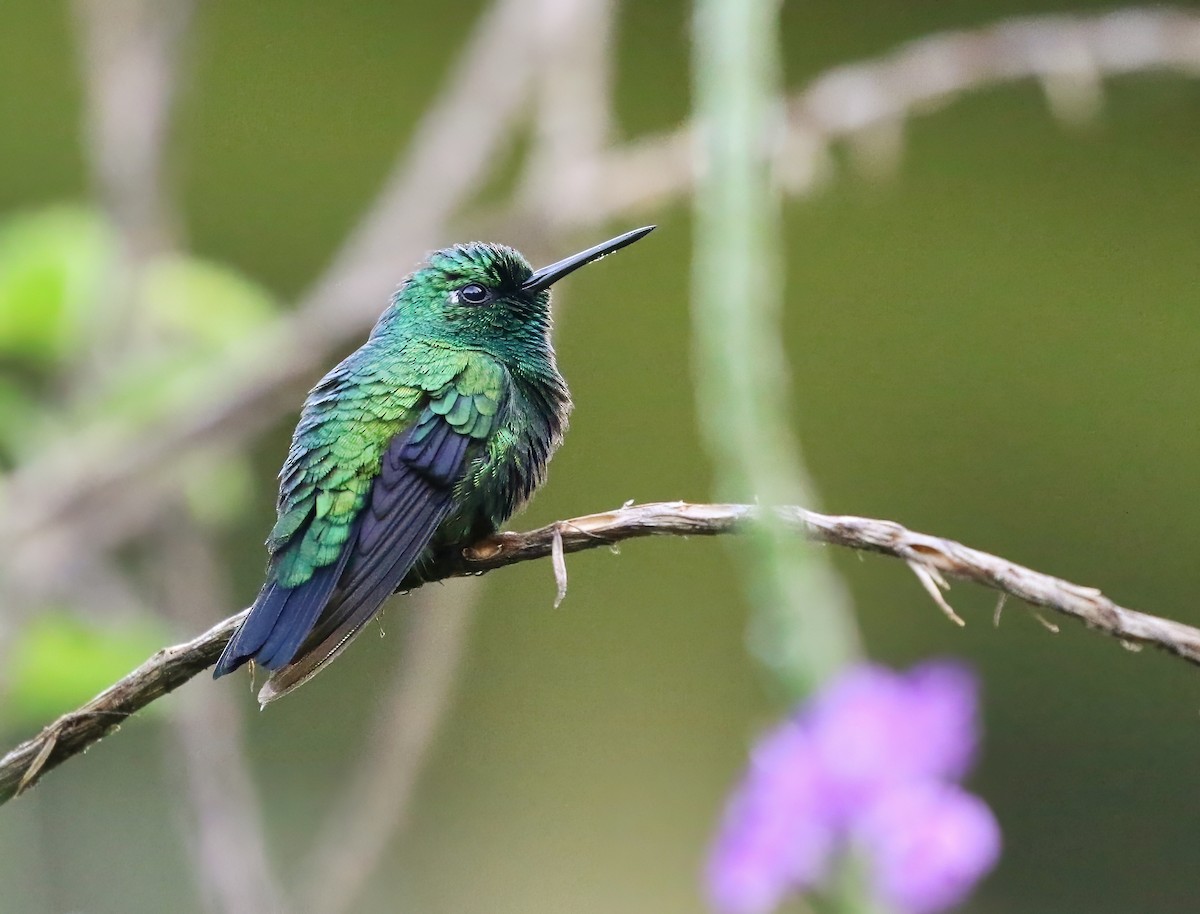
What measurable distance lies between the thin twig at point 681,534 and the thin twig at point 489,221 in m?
1.43

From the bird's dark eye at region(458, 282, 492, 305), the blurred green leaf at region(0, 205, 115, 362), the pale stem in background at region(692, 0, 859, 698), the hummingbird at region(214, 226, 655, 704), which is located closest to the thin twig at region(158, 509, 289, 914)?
the blurred green leaf at region(0, 205, 115, 362)

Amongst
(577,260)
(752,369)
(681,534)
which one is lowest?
(681,534)

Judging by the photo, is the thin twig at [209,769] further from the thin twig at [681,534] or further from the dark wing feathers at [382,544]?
the thin twig at [681,534]

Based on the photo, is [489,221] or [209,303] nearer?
[209,303]

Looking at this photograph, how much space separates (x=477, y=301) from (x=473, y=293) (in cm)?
2

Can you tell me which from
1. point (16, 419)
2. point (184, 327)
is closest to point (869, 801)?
point (16, 419)

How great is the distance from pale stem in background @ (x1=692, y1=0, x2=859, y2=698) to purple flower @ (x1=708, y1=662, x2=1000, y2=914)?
0.05 meters

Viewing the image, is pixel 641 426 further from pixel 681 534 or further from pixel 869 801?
pixel 869 801

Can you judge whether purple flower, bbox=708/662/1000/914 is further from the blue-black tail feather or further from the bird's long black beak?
the bird's long black beak

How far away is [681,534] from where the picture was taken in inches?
44.3

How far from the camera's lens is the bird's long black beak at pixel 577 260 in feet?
5.37

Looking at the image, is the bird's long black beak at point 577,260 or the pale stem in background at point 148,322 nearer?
the bird's long black beak at point 577,260

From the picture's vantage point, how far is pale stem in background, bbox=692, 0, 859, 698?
52 centimetres

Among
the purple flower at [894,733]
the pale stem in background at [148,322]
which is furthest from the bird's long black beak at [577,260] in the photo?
the pale stem in background at [148,322]
